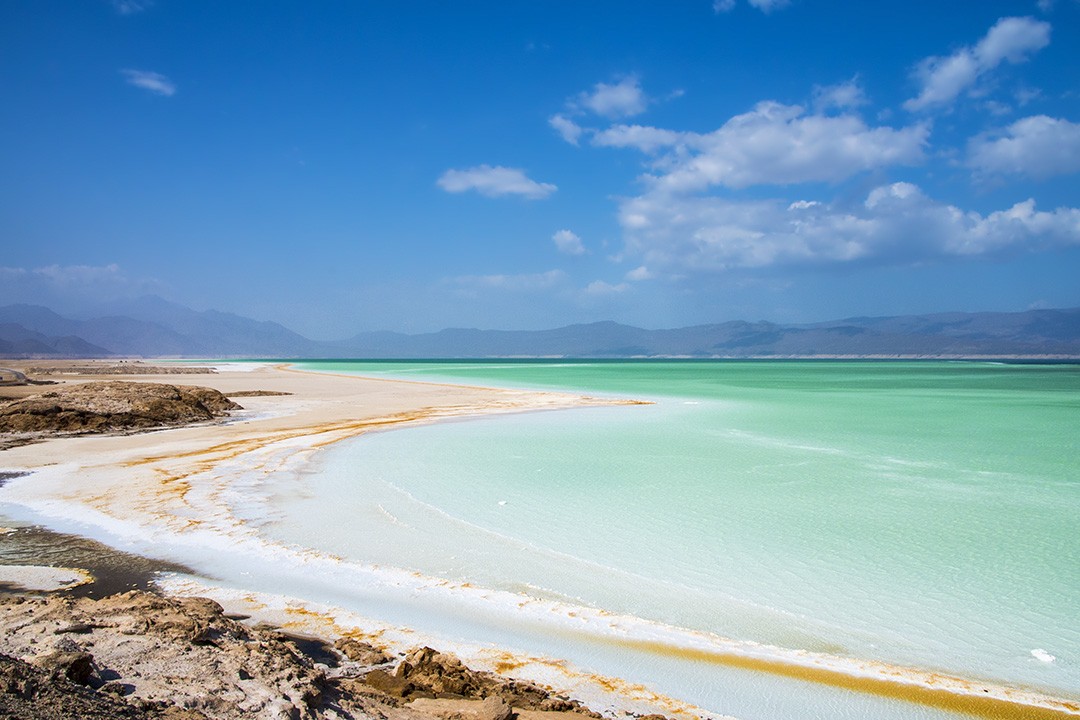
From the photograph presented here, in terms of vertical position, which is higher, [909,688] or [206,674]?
[206,674]

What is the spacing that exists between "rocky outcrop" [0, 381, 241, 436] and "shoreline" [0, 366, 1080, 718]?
1.18 metres

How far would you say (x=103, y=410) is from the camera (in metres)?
15.7

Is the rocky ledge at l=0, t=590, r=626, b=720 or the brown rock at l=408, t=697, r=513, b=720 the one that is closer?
the rocky ledge at l=0, t=590, r=626, b=720

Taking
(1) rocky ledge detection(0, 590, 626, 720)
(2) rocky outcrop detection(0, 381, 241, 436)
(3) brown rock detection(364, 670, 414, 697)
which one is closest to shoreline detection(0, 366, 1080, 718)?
(2) rocky outcrop detection(0, 381, 241, 436)

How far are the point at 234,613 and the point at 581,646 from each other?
2.54 meters

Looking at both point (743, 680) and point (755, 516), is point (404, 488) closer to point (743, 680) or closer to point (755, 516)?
point (755, 516)

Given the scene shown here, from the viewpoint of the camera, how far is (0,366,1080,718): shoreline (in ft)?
13.2

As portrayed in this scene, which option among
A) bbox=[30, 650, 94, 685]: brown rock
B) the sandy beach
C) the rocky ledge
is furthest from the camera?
the sandy beach

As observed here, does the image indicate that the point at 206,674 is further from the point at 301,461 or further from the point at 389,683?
the point at 301,461

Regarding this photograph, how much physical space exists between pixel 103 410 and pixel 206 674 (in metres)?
15.3

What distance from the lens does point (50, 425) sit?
14773 millimetres

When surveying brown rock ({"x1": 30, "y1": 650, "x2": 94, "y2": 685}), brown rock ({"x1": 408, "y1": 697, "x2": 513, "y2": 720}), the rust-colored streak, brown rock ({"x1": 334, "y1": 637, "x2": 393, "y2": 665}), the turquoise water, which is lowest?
the rust-colored streak

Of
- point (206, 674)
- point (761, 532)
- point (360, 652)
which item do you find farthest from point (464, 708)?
point (761, 532)

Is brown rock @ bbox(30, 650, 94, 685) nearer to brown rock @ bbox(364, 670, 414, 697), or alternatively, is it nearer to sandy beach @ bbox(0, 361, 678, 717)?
sandy beach @ bbox(0, 361, 678, 717)
